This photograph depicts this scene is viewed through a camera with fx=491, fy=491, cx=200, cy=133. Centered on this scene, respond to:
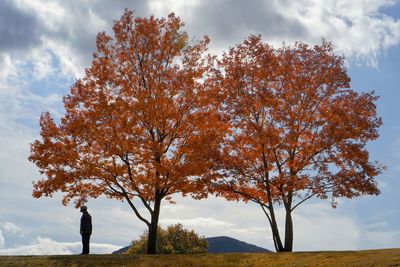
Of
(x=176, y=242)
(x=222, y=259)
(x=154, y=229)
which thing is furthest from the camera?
(x=176, y=242)

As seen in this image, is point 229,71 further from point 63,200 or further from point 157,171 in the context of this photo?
point 63,200

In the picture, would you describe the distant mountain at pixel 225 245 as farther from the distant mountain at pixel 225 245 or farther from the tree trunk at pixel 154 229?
the tree trunk at pixel 154 229

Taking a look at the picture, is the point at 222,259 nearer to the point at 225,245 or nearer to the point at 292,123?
the point at 292,123

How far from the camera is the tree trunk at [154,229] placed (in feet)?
99.0

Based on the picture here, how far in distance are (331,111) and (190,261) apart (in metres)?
12.9

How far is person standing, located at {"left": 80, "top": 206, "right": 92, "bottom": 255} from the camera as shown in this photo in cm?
2838

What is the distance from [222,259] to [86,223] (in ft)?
27.2

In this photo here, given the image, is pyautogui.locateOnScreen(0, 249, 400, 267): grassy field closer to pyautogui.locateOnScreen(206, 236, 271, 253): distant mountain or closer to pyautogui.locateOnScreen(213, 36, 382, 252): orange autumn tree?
pyautogui.locateOnScreen(213, 36, 382, 252): orange autumn tree

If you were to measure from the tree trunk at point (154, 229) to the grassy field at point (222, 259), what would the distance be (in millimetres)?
2993

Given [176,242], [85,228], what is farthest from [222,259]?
[176,242]

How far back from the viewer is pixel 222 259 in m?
25.8

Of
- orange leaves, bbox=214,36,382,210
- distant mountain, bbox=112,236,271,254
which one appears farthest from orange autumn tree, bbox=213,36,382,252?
distant mountain, bbox=112,236,271,254

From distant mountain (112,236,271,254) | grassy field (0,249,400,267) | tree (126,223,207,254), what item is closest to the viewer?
grassy field (0,249,400,267)

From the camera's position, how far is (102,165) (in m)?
29.6
